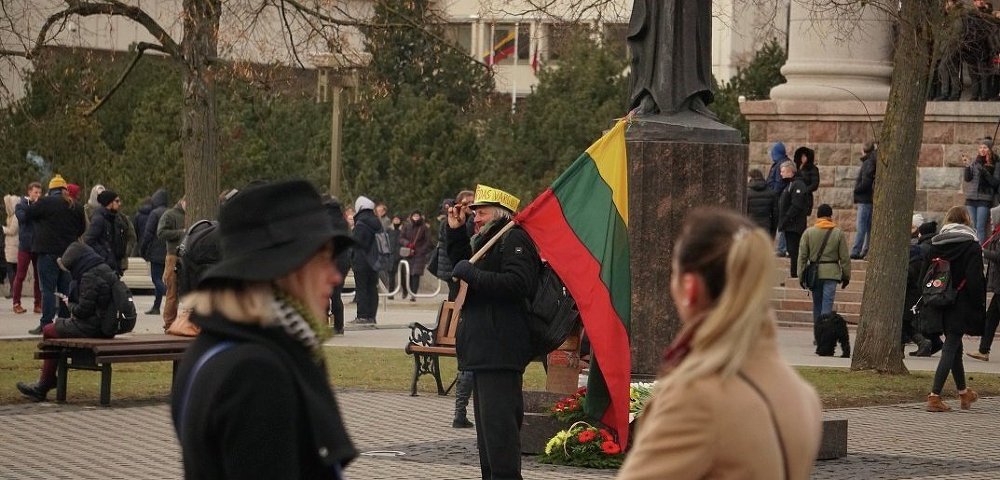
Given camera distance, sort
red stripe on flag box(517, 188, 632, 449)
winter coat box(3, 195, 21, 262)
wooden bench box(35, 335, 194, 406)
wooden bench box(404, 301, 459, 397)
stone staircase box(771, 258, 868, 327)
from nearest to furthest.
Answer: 1. red stripe on flag box(517, 188, 632, 449)
2. wooden bench box(35, 335, 194, 406)
3. wooden bench box(404, 301, 459, 397)
4. stone staircase box(771, 258, 868, 327)
5. winter coat box(3, 195, 21, 262)

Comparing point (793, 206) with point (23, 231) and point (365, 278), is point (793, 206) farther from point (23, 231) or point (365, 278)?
point (23, 231)

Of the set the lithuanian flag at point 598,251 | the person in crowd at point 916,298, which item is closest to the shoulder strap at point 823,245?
the person in crowd at point 916,298

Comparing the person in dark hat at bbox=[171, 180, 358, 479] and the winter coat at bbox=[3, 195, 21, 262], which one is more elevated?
the person in dark hat at bbox=[171, 180, 358, 479]

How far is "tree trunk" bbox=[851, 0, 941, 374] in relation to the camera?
17281 millimetres

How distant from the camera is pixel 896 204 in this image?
57.4ft

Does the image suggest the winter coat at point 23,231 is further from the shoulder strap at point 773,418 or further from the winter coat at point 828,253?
the shoulder strap at point 773,418

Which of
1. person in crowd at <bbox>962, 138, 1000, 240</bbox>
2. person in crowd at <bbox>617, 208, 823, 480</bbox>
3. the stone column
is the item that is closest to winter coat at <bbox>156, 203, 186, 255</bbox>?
the stone column

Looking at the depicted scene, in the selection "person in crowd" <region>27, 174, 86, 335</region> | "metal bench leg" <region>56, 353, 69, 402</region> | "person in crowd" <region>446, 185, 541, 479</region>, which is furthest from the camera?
"person in crowd" <region>27, 174, 86, 335</region>

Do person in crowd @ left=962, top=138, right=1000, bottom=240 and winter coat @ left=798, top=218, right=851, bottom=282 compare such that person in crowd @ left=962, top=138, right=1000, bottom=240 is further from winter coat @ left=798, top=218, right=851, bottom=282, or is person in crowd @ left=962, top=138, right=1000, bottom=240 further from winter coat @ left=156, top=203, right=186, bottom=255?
winter coat @ left=156, top=203, right=186, bottom=255

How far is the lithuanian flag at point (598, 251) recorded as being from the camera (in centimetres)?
1044

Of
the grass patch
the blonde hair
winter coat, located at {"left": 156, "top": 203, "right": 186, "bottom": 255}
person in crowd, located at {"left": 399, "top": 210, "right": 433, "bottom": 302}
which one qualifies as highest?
the blonde hair

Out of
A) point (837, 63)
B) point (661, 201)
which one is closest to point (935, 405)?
point (661, 201)

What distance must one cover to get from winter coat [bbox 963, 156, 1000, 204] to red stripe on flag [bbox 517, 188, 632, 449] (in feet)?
51.2

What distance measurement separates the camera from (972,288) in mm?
14742
